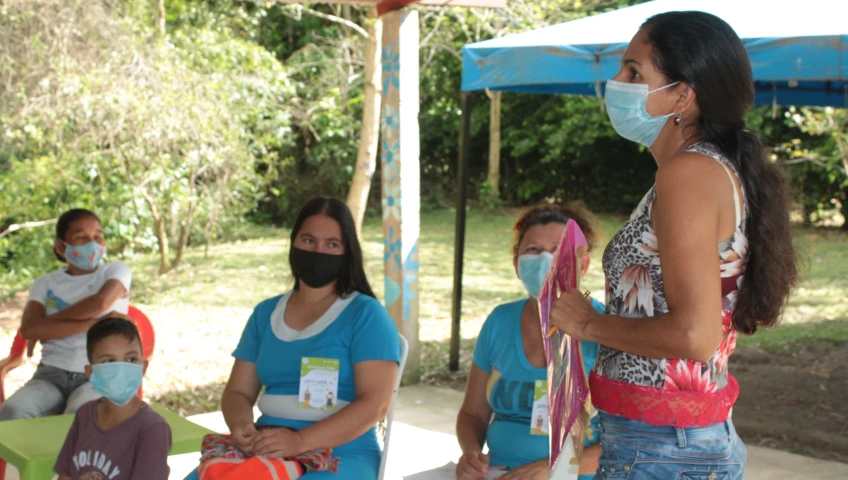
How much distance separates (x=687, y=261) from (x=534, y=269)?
1.39m

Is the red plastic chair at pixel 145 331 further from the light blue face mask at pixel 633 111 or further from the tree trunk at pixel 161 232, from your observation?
the tree trunk at pixel 161 232

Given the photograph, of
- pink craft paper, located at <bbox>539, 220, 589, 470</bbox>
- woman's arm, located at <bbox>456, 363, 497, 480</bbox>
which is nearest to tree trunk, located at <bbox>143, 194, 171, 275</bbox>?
woman's arm, located at <bbox>456, 363, 497, 480</bbox>

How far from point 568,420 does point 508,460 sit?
1200 millimetres

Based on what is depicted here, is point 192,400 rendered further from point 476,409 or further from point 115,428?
point 476,409

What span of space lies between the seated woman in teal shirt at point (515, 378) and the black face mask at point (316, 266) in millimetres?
566

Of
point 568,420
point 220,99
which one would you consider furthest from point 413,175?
point 220,99

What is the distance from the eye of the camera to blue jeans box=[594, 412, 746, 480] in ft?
5.48

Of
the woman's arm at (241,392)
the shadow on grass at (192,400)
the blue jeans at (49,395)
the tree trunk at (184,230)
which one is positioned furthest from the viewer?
the tree trunk at (184,230)

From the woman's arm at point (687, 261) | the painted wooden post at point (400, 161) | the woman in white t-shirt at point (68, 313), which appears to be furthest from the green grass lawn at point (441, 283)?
the woman's arm at point (687, 261)

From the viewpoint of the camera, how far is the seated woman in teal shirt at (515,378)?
2817mm

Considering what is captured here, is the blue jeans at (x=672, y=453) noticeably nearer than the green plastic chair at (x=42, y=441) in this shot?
Yes

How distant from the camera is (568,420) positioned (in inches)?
67.5

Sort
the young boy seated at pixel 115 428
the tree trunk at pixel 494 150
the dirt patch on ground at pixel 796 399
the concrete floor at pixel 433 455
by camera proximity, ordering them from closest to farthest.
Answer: the young boy seated at pixel 115 428 < the concrete floor at pixel 433 455 < the dirt patch on ground at pixel 796 399 < the tree trunk at pixel 494 150

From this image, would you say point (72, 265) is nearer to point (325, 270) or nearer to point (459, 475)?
point (325, 270)
